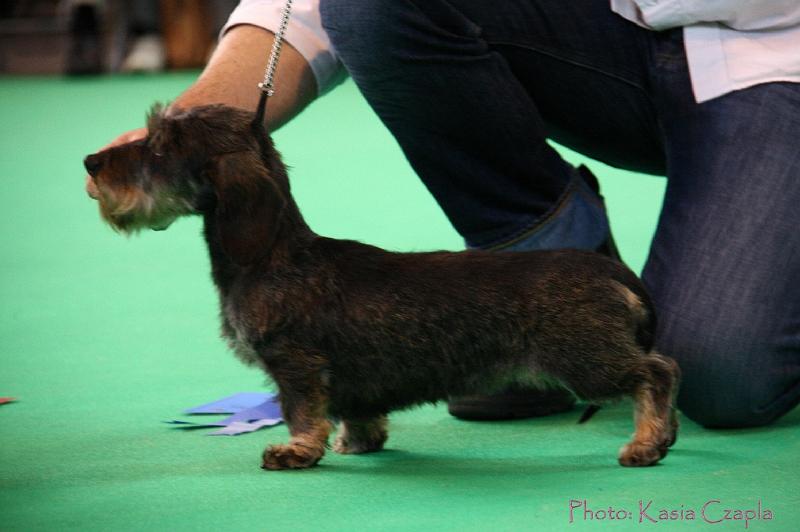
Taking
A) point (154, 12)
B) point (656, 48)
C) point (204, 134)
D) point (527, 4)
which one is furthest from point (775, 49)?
point (154, 12)

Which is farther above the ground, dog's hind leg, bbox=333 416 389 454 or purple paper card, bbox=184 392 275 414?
purple paper card, bbox=184 392 275 414

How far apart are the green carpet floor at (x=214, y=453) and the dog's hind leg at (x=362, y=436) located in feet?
0.09

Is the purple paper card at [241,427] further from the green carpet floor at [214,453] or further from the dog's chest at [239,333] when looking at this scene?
the dog's chest at [239,333]

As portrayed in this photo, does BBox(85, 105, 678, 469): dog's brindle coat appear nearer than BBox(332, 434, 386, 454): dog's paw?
Yes

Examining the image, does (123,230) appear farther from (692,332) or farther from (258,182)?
(692,332)

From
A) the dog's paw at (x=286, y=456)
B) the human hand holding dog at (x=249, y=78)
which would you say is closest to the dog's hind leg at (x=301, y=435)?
the dog's paw at (x=286, y=456)

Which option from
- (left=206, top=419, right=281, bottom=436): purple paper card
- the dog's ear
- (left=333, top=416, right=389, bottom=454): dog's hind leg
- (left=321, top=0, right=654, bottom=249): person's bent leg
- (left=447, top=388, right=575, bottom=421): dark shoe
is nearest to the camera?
the dog's ear

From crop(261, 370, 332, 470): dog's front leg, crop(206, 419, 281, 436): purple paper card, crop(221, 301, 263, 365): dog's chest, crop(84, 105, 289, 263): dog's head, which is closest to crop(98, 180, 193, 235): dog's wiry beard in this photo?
crop(84, 105, 289, 263): dog's head

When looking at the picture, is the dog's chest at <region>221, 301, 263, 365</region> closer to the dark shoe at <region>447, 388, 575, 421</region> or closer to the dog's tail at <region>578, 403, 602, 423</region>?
the dark shoe at <region>447, 388, 575, 421</region>

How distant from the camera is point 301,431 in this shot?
2.10m

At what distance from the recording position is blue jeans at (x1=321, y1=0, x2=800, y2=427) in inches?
92.4

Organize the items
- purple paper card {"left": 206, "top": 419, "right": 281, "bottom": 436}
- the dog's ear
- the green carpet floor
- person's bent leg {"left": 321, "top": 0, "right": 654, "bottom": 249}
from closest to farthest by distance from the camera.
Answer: the green carpet floor
the dog's ear
purple paper card {"left": 206, "top": 419, "right": 281, "bottom": 436}
person's bent leg {"left": 321, "top": 0, "right": 654, "bottom": 249}

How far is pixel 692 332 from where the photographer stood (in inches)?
92.8

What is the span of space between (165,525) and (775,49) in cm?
151
